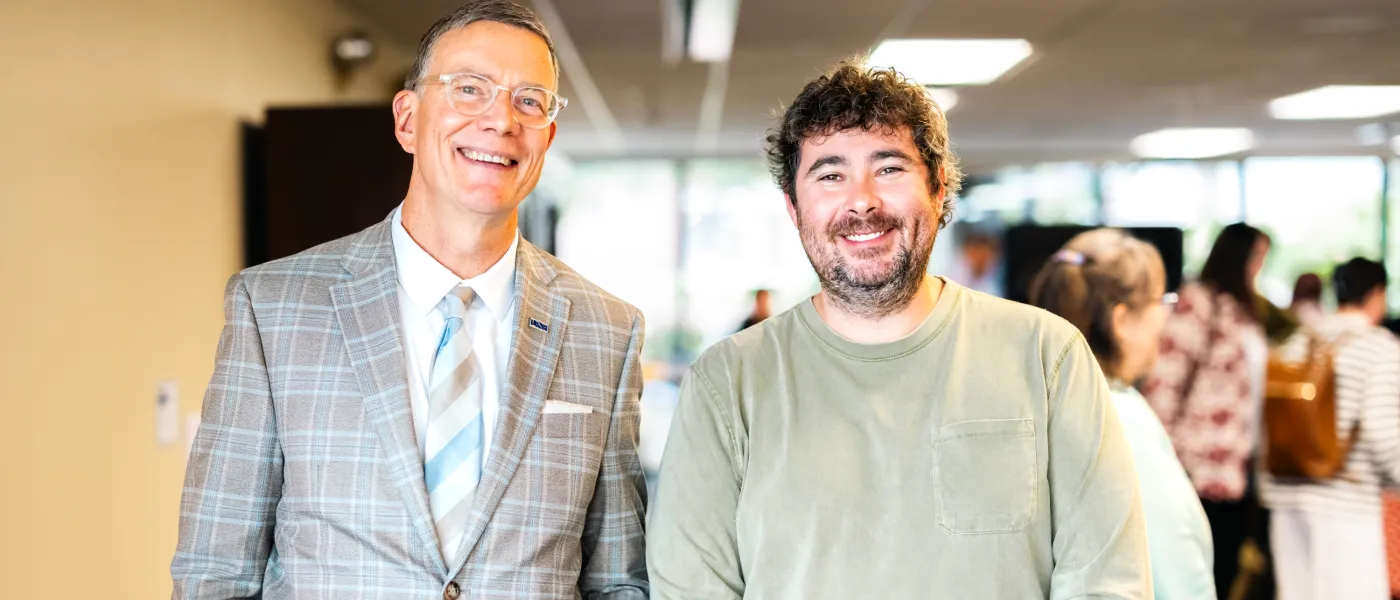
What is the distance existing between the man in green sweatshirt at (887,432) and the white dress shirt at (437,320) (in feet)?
1.02

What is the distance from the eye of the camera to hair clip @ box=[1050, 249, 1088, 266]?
2.75 m

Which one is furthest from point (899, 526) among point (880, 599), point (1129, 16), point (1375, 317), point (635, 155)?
point (635, 155)

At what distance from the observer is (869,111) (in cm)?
172

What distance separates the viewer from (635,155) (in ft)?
36.4

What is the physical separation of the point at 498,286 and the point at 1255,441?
3.59 m

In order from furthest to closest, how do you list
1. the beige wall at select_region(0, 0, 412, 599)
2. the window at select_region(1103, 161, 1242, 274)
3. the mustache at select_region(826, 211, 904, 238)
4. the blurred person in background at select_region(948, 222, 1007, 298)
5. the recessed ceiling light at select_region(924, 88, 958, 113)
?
1. the window at select_region(1103, 161, 1242, 274)
2. the blurred person in background at select_region(948, 222, 1007, 298)
3. the recessed ceiling light at select_region(924, 88, 958, 113)
4. the beige wall at select_region(0, 0, 412, 599)
5. the mustache at select_region(826, 211, 904, 238)

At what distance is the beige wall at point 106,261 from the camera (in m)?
2.45

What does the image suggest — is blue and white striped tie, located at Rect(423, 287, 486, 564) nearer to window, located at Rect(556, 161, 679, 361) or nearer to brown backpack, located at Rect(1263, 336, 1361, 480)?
brown backpack, located at Rect(1263, 336, 1361, 480)

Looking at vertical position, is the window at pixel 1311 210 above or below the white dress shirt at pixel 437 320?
above

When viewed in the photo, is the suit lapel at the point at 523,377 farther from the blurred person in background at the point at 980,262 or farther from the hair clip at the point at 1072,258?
the blurred person in background at the point at 980,262

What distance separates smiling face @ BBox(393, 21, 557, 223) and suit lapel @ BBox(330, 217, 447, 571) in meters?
0.14

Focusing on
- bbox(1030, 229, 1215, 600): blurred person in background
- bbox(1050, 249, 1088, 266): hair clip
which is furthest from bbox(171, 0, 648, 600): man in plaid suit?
bbox(1050, 249, 1088, 266): hair clip

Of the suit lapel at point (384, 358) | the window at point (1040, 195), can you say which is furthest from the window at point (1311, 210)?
the suit lapel at point (384, 358)

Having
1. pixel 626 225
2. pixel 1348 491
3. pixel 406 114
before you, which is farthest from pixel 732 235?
pixel 406 114
